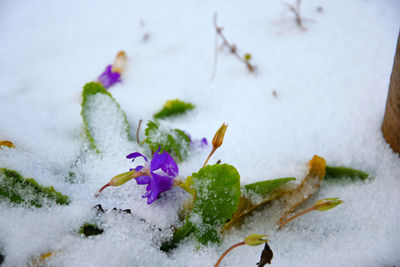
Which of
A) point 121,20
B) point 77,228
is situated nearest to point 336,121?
point 77,228

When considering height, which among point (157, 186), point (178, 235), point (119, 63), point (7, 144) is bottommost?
point (178, 235)

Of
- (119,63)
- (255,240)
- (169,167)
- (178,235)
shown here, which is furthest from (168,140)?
(119,63)

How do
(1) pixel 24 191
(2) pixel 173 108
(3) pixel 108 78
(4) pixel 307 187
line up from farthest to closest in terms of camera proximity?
(3) pixel 108 78 < (2) pixel 173 108 < (4) pixel 307 187 < (1) pixel 24 191

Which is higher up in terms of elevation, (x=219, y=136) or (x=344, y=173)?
(x=219, y=136)

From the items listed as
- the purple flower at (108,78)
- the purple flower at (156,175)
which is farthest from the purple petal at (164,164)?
the purple flower at (108,78)

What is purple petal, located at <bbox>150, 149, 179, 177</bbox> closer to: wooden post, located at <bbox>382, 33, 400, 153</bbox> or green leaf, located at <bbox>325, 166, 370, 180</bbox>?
green leaf, located at <bbox>325, 166, 370, 180</bbox>

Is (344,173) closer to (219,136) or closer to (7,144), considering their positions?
(219,136)

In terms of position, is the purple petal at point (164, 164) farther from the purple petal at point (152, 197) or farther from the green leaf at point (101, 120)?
the green leaf at point (101, 120)
